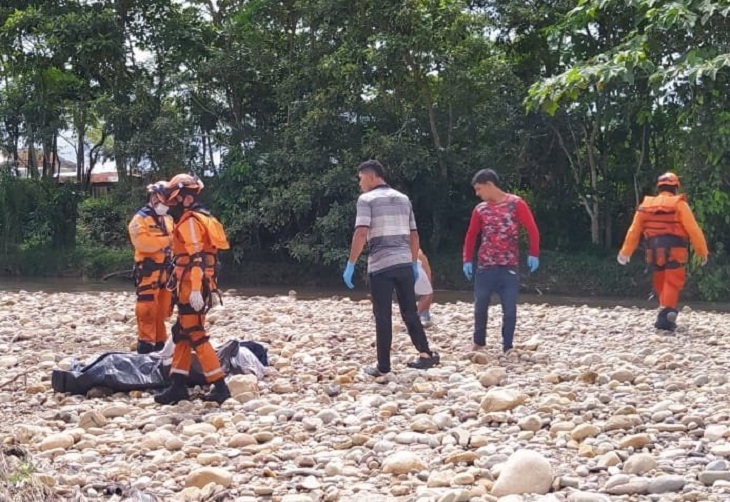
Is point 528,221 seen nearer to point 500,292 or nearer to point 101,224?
point 500,292

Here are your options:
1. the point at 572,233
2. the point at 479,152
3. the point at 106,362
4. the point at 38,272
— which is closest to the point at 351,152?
the point at 479,152

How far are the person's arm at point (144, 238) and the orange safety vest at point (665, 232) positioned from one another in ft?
16.9

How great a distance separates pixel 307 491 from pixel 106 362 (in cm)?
296

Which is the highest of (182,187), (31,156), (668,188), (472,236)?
(31,156)

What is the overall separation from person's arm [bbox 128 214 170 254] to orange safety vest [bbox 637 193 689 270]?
5166mm

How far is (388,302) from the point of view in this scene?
22.0 ft

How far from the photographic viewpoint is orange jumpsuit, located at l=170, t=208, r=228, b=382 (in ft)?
19.3

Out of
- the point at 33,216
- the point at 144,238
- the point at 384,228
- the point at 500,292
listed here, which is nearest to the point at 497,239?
the point at 500,292

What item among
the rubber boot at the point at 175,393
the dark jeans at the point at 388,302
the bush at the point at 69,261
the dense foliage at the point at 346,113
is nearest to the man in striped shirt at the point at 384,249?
the dark jeans at the point at 388,302

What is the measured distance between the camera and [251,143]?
958 inches

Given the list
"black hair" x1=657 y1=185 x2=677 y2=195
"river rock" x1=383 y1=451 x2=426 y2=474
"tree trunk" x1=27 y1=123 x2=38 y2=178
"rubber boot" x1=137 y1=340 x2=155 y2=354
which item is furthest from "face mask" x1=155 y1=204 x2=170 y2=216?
"tree trunk" x1=27 y1=123 x2=38 y2=178

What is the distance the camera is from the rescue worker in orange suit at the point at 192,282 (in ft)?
19.3

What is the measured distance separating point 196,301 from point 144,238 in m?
2.08

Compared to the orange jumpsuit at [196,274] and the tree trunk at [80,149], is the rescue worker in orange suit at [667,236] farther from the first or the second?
the tree trunk at [80,149]
